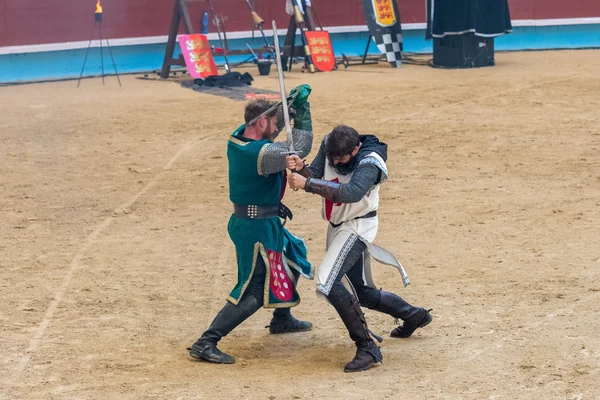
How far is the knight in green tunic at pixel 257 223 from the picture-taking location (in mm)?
5434

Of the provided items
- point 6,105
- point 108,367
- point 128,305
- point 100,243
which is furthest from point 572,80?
point 108,367

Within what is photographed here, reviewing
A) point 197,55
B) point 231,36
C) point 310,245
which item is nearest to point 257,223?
point 310,245

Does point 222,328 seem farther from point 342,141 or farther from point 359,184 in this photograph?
point 342,141

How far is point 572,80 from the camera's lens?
15422 millimetres

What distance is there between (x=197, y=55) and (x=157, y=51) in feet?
9.18

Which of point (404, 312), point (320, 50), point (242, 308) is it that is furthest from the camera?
point (320, 50)

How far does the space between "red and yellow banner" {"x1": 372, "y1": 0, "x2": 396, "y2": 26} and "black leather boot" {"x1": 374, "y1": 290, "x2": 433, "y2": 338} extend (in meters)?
12.8

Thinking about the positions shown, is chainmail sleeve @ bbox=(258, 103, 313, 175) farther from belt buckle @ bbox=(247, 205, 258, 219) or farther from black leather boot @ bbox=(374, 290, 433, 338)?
black leather boot @ bbox=(374, 290, 433, 338)

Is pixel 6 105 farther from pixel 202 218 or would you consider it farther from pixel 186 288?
pixel 186 288

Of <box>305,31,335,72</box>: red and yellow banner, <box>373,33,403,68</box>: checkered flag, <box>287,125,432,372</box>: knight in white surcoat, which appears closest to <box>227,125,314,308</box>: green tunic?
<box>287,125,432,372</box>: knight in white surcoat

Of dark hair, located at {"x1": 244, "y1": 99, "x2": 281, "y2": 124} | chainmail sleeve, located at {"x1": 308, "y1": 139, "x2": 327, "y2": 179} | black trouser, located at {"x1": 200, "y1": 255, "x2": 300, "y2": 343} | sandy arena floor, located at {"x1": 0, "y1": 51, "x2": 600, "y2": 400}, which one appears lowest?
sandy arena floor, located at {"x1": 0, "y1": 51, "x2": 600, "y2": 400}

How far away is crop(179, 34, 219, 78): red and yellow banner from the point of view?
1611 cm

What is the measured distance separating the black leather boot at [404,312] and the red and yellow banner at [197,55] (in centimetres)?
1083

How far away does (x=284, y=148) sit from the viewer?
5340 millimetres
